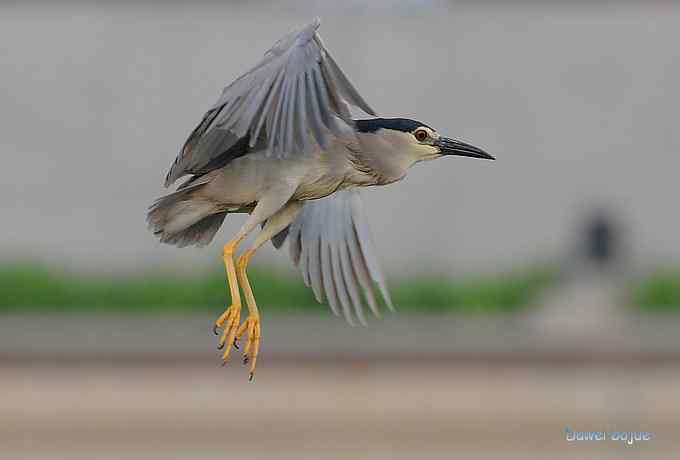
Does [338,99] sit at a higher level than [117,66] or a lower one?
lower

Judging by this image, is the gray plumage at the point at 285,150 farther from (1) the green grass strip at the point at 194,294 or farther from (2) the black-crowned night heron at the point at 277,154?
(1) the green grass strip at the point at 194,294

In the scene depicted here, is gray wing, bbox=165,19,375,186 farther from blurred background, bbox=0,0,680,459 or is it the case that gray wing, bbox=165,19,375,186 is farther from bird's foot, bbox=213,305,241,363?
blurred background, bbox=0,0,680,459

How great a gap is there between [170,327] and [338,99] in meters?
10.8

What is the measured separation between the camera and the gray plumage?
13.2 ft

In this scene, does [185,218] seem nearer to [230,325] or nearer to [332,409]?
[230,325]

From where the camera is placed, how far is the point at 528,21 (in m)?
18.6

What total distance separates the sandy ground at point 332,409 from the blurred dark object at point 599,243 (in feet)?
12.1

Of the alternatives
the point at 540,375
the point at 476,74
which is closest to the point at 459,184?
the point at 476,74

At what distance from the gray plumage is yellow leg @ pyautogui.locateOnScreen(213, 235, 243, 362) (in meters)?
0.06


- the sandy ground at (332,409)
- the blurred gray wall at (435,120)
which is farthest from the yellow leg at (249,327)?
the blurred gray wall at (435,120)

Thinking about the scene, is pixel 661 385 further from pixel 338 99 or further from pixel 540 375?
pixel 338 99

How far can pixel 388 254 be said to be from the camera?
1809 centimetres

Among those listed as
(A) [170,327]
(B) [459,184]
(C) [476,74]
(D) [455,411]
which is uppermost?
(C) [476,74]

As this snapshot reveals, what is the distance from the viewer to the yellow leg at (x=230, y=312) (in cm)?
389
